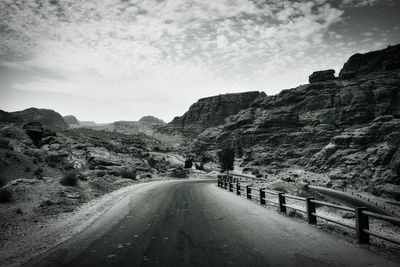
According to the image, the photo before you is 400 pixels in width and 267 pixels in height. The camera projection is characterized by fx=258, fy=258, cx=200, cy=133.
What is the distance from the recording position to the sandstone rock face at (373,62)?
147 meters

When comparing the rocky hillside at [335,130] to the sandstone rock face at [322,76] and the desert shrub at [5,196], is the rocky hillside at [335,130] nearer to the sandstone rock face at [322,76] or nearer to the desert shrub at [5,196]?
the sandstone rock face at [322,76]

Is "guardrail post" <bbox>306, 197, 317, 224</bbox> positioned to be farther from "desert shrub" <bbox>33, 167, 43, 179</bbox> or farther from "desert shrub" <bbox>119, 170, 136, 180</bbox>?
"desert shrub" <bbox>119, 170, 136, 180</bbox>

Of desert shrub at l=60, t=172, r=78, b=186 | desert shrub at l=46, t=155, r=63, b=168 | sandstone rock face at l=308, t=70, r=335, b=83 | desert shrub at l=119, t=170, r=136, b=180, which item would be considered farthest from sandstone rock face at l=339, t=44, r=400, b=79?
desert shrub at l=60, t=172, r=78, b=186

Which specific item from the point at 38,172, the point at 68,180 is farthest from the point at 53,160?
the point at 68,180

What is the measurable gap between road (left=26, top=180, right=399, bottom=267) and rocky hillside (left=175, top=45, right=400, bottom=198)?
5756 cm

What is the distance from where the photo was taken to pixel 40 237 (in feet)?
28.5

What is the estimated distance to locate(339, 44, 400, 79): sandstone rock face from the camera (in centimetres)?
14712

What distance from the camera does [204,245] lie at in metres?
7.04

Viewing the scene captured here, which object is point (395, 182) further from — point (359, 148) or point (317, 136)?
point (317, 136)

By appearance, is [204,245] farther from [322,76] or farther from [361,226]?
[322,76]

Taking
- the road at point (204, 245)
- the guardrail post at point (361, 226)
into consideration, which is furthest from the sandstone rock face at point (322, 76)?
the guardrail post at point (361, 226)

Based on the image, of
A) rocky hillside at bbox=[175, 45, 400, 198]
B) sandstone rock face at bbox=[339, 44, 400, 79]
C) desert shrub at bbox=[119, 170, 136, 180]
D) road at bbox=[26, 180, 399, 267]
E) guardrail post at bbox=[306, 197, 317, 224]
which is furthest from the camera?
sandstone rock face at bbox=[339, 44, 400, 79]

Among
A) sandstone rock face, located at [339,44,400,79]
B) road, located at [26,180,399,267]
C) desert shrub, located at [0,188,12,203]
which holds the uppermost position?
sandstone rock face, located at [339,44,400,79]

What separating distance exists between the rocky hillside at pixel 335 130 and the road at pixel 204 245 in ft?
189
